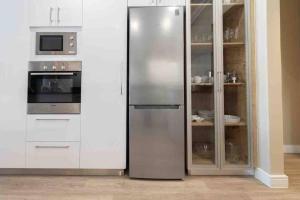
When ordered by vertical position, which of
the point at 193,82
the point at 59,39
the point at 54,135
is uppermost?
the point at 59,39

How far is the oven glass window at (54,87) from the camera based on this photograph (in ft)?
8.12

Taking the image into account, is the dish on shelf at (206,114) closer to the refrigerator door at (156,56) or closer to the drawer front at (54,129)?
the refrigerator door at (156,56)

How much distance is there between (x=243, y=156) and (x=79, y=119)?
1850 millimetres

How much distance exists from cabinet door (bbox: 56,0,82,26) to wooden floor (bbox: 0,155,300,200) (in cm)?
166

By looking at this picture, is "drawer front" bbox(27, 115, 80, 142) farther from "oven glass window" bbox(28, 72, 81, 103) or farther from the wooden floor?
the wooden floor

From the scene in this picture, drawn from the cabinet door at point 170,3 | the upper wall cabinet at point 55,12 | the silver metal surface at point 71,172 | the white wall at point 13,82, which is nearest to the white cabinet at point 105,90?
the silver metal surface at point 71,172

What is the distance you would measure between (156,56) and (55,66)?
42.7 inches

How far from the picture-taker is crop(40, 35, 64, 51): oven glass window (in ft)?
8.18

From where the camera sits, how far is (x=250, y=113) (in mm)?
2508

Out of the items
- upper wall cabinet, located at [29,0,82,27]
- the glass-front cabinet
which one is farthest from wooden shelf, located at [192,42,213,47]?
upper wall cabinet, located at [29,0,82,27]

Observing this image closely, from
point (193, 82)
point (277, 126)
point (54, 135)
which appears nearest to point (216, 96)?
point (193, 82)

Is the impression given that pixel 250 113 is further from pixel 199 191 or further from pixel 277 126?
pixel 199 191

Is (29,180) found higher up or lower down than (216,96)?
lower down

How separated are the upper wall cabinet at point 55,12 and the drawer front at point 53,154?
129cm
